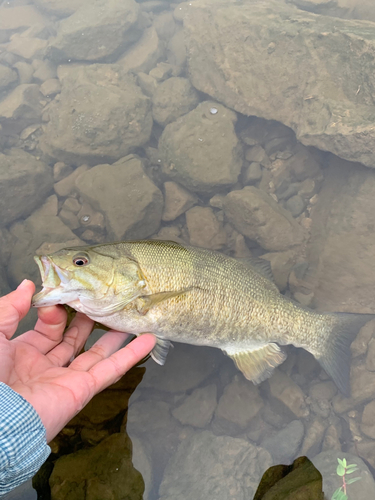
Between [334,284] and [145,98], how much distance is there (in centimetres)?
484

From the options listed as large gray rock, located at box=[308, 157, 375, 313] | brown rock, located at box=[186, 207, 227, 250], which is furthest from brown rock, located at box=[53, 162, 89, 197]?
large gray rock, located at box=[308, 157, 375, 313]

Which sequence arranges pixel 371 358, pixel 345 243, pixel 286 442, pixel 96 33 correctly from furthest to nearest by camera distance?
1. pixel 96 33
2. pixel 345 243
3. pixel 371 358
4. pixel 286 442

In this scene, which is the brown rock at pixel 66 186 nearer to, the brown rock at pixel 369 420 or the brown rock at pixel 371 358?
the brown rock at pixel 371 358

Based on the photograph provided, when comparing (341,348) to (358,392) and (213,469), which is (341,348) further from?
(213,469)

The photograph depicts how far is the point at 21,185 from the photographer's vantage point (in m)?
5.41

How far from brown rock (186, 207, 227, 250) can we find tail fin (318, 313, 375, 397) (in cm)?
205

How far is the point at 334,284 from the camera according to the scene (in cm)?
477

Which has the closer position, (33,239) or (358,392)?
(358,392)

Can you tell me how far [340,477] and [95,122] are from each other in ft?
20.5

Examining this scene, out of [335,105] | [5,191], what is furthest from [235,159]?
[5,191]

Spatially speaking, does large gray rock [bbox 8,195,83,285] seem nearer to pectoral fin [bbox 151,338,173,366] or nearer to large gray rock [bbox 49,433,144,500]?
pectoral fin [bbox 151,338,173,366]

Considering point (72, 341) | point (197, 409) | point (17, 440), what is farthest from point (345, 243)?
point (17, 440)

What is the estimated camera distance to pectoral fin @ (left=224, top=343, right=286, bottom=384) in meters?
3.83

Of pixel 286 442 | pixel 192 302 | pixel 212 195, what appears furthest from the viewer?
pixel 212 195
